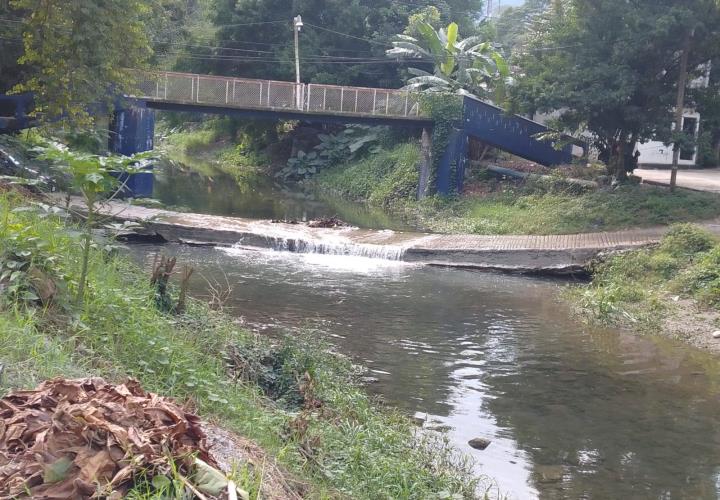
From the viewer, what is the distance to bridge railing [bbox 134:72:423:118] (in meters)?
28.6

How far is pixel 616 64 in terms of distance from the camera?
2267 centimetres

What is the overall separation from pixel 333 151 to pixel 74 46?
25649 mm

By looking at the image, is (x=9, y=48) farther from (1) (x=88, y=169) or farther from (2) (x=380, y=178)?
(2) (x=380, y=178)

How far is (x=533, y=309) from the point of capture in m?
16.0

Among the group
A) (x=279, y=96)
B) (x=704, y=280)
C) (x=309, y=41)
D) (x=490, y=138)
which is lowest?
(x=704, y=280)

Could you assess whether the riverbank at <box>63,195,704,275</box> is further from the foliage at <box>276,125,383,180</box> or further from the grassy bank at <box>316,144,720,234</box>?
the foliage at <box>276,125,383,180</box>

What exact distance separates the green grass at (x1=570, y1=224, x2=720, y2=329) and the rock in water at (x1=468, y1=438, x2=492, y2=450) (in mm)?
6905

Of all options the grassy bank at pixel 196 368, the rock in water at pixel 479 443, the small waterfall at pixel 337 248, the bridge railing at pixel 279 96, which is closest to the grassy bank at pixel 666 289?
the small waterfall at pixel 337 248

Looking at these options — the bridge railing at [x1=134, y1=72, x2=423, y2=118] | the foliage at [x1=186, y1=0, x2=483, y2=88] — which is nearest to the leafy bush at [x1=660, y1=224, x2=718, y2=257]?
the bridge railing at [x1=134, y1=72, x2=423, y2=118]

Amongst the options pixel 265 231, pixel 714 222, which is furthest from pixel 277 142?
pixel 714 222

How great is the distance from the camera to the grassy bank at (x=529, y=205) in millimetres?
22500

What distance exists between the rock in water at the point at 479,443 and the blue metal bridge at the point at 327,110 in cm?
2170

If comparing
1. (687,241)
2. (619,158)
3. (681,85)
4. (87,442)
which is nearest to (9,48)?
(687,241)

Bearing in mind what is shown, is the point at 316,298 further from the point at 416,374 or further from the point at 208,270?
the point at 416,374
